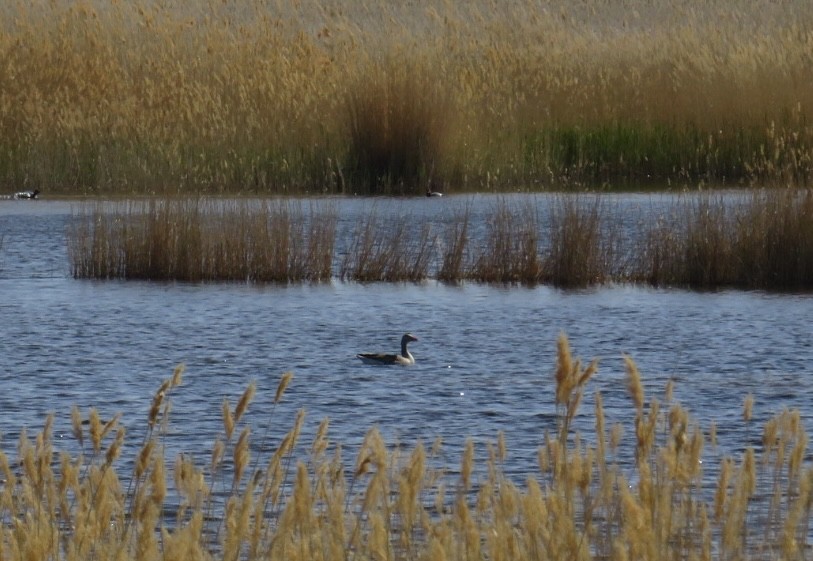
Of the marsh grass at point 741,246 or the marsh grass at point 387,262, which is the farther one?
the marsh grass at point 387,262

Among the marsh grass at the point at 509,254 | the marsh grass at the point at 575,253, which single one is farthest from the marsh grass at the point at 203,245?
the marsh grass at the point at 575,253

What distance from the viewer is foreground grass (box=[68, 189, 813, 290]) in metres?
13.1

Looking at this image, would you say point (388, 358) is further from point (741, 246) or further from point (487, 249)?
point (487, 249)

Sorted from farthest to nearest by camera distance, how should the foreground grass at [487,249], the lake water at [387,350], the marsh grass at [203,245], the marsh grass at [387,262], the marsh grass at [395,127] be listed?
the marsh grass at [395,127], the marsh grass at [387,262], the marsh grass at [203,245], the foreground grass at [487,249], the lake water at [387,350]

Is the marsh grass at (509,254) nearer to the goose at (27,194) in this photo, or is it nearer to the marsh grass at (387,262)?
the marsh grass at (387,262)

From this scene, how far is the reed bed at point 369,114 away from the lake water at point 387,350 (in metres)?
4.54

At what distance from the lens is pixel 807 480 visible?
11.7ft

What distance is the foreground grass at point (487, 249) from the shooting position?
13094 millimetres

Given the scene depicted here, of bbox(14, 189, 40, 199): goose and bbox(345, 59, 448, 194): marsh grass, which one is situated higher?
bbox(345, 59, 448, 194): marsh grass

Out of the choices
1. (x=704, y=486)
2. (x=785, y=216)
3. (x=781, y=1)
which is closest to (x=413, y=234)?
(x=785, y=216)

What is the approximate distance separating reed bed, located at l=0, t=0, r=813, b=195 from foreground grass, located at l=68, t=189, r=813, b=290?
3.78 meters

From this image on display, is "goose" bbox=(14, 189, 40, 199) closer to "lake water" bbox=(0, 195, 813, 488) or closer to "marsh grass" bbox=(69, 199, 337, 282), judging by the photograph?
"lake water" bbox=(0, 195, 813, 488)

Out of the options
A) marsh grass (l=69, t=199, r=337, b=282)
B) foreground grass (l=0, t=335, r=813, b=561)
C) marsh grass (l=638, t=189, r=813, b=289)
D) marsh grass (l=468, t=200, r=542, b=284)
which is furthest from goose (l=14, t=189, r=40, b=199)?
foreground grass (l=0, t=335, r=813, b=561)

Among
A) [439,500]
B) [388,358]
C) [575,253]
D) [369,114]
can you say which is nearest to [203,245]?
[575,253]
